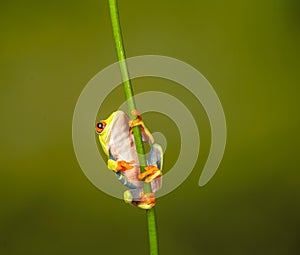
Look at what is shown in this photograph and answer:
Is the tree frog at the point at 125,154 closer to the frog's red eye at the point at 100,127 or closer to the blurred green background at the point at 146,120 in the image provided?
the frog's red eye at the point at 100,127

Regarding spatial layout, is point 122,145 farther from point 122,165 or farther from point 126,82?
point 126,82

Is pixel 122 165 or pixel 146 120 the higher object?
pixel 146 120

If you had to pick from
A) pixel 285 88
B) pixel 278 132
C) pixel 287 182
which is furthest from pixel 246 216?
pixel 285 88

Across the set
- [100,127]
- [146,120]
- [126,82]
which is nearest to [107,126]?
[100,127]

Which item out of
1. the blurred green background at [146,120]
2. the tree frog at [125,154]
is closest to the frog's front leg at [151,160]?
the tree frog at [125,154]

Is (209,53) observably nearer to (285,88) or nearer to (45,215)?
(285,88)
